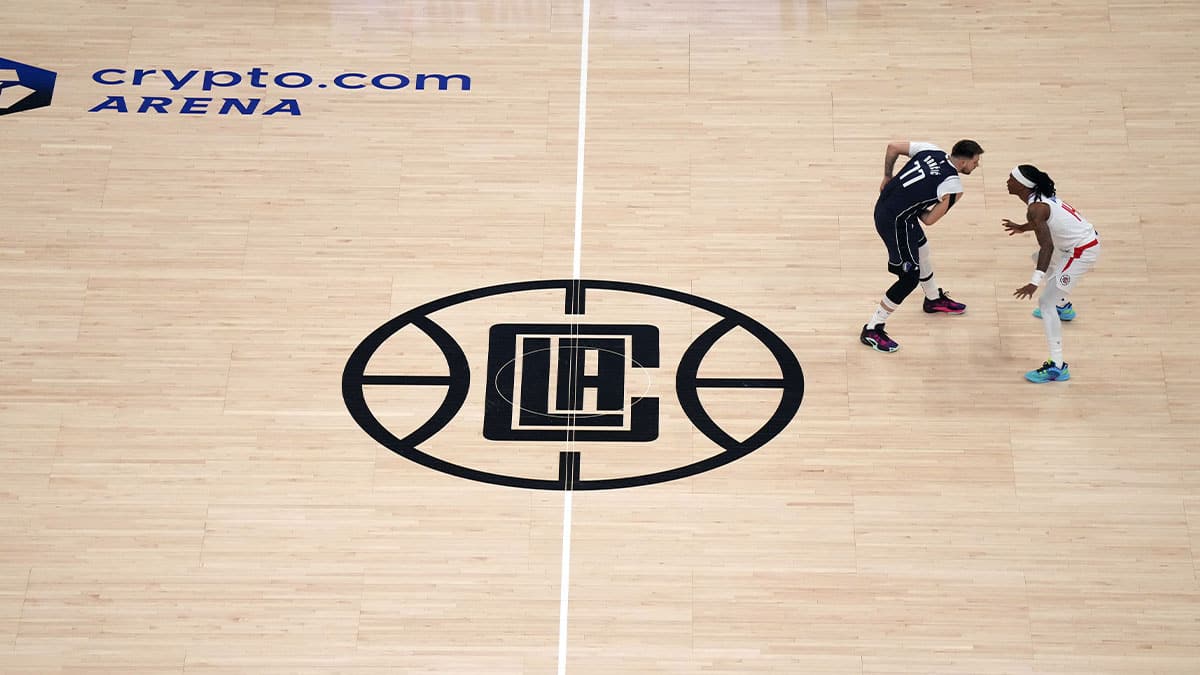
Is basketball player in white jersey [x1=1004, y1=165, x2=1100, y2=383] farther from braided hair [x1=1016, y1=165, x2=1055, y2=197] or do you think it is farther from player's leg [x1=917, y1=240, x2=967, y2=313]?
player's leg [x1=917, y1=240, x2=967, y2=313]

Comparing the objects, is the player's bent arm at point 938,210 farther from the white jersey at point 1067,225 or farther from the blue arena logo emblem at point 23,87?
the blue arena logo emblem at point 23,87

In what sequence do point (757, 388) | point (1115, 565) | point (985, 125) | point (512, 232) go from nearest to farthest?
point (1115, 565), point (757, 388), point (512, 232), point (985, 125)

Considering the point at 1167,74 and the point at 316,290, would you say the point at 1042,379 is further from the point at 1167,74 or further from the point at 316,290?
the point at 316,290

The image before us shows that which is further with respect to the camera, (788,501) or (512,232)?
(512,232)

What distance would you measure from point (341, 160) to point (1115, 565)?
625cm

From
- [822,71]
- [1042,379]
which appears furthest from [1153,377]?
[822,71]

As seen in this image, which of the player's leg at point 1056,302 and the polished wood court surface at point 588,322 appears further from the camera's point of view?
the player's leg at point 1056,302

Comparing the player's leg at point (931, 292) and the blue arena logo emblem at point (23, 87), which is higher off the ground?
the blue arena logo emblem at point (23, 87)

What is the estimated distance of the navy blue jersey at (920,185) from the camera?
819 cm

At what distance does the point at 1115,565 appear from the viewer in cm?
752

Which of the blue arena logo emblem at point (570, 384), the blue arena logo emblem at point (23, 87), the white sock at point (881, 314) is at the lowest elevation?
the blue arena logo emblem at point (570, 384)

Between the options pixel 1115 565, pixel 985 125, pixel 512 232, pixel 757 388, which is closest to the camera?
pixel 1115 565

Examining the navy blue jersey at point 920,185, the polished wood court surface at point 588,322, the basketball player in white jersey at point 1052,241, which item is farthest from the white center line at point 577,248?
the basketball player in white jersey at point 1052,241

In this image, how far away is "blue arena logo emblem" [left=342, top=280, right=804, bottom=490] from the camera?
8102mm
